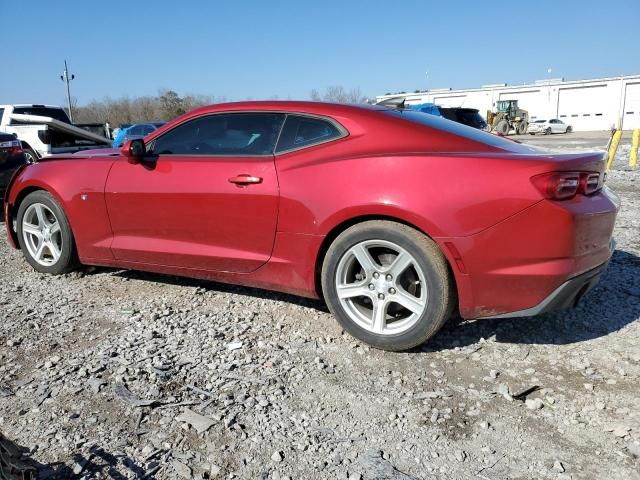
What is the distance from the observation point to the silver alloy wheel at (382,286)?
3.14m

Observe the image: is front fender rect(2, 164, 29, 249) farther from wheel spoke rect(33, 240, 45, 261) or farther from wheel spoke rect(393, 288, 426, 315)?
wheel spoke rect(393, 288, 426, 315)

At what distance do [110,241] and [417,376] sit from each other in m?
2.68

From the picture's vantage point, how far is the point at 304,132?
11.6ft

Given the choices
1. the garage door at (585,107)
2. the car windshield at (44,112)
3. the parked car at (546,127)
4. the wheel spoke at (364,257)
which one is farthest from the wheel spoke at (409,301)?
the garage door at (585,107)

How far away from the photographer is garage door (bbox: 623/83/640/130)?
1998 inches

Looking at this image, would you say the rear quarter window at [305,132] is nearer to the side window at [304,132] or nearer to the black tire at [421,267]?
the side window at [304,132]

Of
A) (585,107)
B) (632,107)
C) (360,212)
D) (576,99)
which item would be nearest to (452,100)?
(576,99)

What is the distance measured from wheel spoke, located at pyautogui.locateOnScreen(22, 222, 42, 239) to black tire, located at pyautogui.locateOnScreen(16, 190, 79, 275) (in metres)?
0.06

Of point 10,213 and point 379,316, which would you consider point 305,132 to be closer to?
point 379,316

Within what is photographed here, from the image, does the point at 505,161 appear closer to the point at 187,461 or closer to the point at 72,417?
the point at 187,461

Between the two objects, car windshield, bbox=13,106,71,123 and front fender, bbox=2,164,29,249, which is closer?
front fender, bbox=2,164,29,249

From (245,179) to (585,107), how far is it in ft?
195

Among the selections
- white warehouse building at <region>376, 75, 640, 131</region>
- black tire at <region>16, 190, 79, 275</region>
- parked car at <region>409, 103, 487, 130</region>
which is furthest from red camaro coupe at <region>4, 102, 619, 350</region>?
white warehouse building at <region>376, 75, 640, 131</region>

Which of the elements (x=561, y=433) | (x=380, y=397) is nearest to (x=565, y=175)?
(x=561, y=433)
